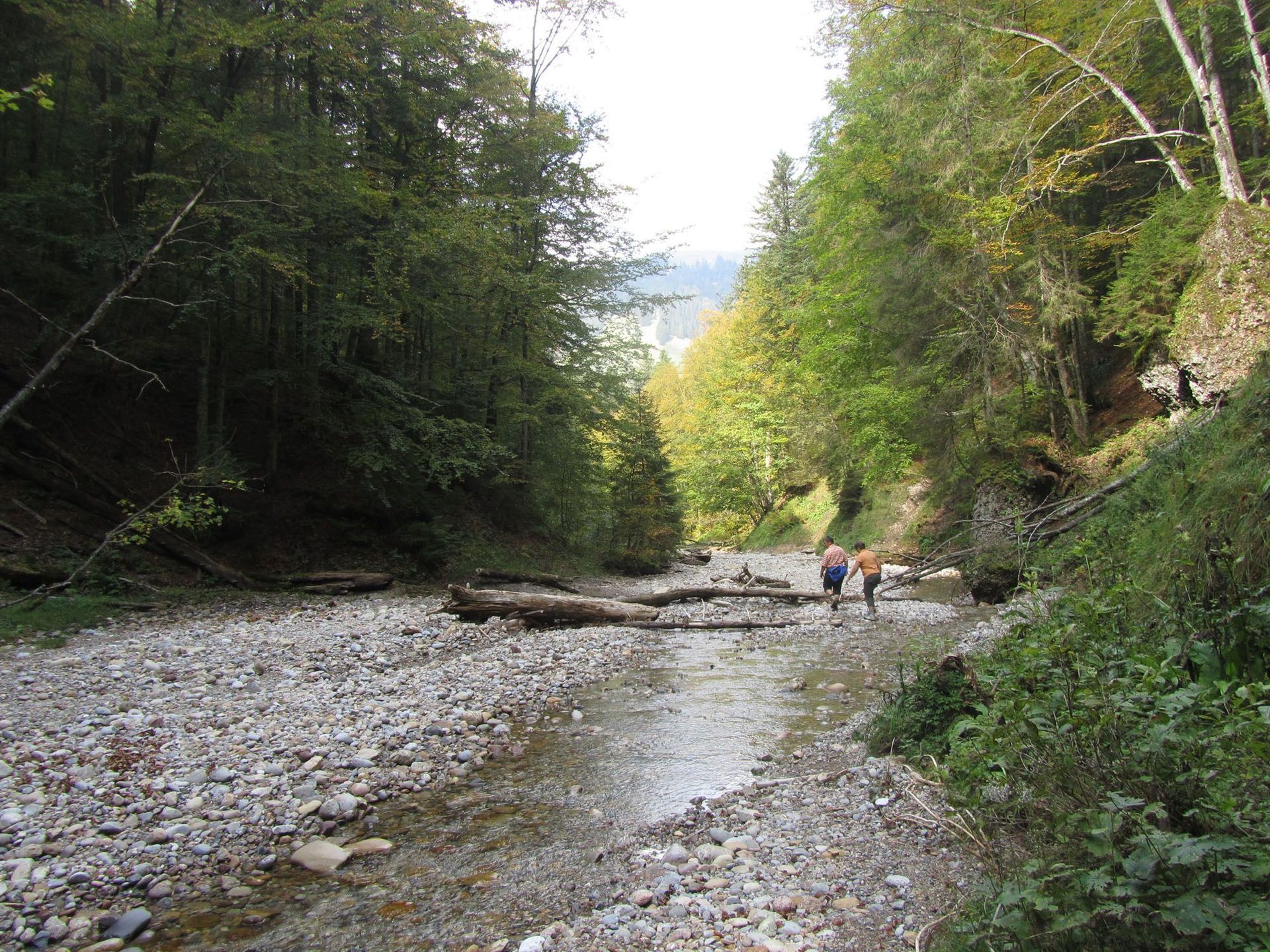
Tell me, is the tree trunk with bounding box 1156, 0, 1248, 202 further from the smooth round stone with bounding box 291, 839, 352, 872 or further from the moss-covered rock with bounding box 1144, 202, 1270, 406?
the smooth round stone with bounding box 291, 839, 352, 872

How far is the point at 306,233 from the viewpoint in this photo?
14312 mm

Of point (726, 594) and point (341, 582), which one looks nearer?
point (341, 582)

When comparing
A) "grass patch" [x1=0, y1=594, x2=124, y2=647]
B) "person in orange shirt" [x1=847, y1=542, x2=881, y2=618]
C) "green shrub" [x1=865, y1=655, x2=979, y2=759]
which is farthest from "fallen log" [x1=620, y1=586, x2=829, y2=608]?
"grass patch" [x1=0, y1=594, x2=124, y2=647]

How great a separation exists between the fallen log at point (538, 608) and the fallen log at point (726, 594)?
2.22 m

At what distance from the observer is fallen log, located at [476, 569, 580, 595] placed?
16.4m

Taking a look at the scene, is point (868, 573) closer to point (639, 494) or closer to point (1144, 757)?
point (1144, 757)

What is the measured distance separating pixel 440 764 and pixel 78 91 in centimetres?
1923

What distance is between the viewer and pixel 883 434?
19.9 m

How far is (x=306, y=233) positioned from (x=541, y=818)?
546 inches

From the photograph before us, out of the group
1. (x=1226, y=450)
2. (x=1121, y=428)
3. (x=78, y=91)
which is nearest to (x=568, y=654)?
(x=1226, y=450)

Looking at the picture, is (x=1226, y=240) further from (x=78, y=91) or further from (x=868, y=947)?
(x=78, y=91)

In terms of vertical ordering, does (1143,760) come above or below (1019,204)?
below

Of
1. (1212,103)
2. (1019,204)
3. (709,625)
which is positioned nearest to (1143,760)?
(709,625)

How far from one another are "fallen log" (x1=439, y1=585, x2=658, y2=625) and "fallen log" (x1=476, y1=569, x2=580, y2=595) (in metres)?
3.66
